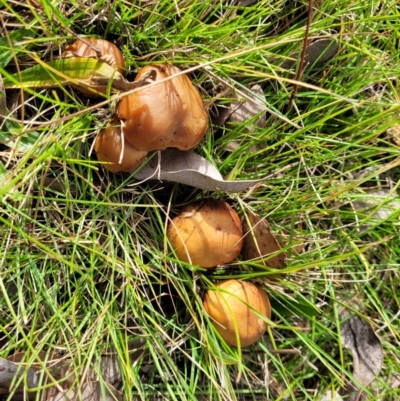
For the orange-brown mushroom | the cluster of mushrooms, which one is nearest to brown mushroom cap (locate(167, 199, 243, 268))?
the cluster of mushrooms

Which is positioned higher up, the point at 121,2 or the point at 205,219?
the point at 121,2

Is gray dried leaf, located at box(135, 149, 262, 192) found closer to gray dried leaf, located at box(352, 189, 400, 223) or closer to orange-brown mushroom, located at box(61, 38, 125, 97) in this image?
orange-brown mushroom, located at box(61, 38, 125, 97)

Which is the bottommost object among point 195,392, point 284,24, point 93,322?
point 195,392

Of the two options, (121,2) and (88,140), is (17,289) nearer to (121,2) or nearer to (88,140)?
(88,140)

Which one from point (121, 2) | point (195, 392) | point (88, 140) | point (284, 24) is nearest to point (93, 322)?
point (195, 392)

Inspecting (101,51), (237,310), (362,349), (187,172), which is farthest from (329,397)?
(101,51)

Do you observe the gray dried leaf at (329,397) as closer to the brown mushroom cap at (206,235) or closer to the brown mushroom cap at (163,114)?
the brown mushroom cap at (206,235)
